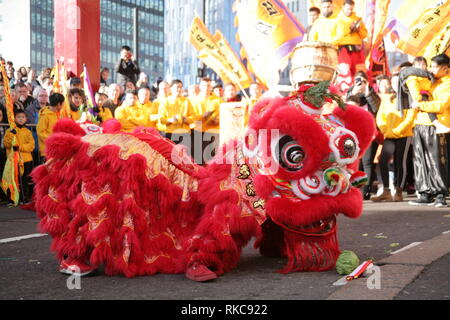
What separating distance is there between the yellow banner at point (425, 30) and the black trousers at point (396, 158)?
134 cm

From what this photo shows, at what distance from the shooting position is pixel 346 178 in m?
2.98

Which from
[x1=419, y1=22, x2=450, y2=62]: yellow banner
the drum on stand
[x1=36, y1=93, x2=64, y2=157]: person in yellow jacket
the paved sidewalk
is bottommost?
the paved sidewalk

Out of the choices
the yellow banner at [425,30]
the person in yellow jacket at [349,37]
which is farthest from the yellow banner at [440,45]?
the person in yellow jacket at [349,37]

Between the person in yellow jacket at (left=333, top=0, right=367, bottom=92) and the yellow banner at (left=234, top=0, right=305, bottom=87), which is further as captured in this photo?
the yellow banner at (left=234, top=0, right=305, bottom=87)

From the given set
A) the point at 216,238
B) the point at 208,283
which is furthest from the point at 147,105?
the point at 208,283

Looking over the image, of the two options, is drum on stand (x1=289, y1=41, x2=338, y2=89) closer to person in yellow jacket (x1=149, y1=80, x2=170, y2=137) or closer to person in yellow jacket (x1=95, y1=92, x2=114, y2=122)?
person in yellow jacket (x1=95, y1=92, x2=114, y2=122)

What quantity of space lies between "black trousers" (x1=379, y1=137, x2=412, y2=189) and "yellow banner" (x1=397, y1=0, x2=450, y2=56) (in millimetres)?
1336

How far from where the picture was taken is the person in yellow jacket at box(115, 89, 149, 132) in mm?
8367

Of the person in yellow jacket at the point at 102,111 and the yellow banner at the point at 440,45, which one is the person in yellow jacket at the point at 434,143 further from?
the person in yellow jacket at the point at 102,111

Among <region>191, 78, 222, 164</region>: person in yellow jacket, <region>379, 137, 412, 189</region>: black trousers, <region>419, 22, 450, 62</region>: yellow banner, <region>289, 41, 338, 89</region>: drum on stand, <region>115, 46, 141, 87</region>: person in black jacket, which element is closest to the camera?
<region>289, 41, 338, 89</region>: drum on stand

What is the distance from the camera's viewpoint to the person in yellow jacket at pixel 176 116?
29.0ft

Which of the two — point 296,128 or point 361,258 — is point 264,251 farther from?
point 296,128

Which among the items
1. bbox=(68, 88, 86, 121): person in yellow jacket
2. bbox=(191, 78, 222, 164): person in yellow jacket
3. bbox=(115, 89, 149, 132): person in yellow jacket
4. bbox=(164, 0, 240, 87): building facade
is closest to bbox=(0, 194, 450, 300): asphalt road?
bbox=(68, 88, 86, 121): person in yellow jacket
